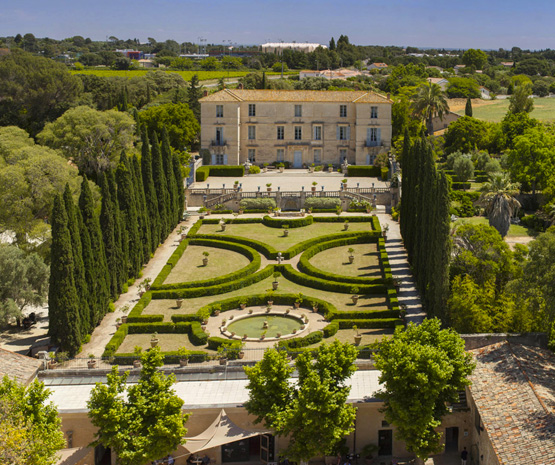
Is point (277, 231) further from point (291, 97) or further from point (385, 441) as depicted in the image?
point (385, 441)

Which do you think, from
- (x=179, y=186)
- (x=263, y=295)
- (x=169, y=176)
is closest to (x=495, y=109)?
(x=179, y=186)

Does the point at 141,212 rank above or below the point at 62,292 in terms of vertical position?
above

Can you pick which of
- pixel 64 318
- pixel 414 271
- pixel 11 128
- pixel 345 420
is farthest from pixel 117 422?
pixel 11 128

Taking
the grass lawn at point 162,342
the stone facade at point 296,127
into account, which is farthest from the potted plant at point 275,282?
the stone facade at point 296,127

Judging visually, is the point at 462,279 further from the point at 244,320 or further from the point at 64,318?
the point at 64,318

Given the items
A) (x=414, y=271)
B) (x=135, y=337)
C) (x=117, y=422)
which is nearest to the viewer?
(x=117, y=422)

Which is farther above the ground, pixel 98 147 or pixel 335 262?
pixel 98 147

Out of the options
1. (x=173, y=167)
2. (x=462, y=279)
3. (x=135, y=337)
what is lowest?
(x=135, y=337)

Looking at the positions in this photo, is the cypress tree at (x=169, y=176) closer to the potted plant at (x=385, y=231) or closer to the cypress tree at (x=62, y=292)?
the potted plant at (x=385, y=231)
